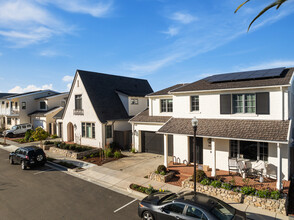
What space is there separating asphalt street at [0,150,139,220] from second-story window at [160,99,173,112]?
10309 mm

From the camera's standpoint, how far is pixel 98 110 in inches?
877

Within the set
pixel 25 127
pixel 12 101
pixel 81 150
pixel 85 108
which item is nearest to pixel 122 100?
pixel 85 108

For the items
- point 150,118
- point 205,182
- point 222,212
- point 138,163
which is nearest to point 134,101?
point 150,118

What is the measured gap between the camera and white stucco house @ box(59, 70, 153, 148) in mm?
22017

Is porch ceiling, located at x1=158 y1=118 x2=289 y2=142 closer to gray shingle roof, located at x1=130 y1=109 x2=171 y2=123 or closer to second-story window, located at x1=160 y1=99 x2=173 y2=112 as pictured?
gray shingle roof, located at x1=130 y1=109 x2=171 y2=123

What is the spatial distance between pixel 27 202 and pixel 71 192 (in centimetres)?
227

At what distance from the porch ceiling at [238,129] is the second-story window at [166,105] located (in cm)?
401

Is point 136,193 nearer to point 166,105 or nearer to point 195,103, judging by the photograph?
point 195,103

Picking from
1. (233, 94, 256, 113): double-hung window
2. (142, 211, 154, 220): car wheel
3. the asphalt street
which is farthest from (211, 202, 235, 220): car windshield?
(233, 94, 256, 113): double-hung window

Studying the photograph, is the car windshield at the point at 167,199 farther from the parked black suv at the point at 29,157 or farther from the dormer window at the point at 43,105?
the dormer window at the point at 43,105

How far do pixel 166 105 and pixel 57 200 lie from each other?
1270 centimetres

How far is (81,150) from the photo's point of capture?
20.5 metres

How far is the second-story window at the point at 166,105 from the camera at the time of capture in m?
19.5

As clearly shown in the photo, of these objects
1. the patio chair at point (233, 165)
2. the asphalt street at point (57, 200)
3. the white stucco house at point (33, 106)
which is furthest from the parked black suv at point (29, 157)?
the white stucco house at point (33, 106)
